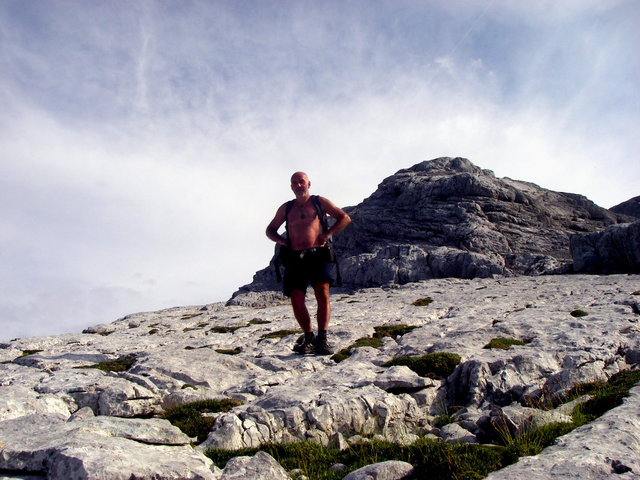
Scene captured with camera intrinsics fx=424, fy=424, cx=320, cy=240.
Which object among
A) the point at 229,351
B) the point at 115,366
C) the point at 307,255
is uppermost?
the point at 307,255

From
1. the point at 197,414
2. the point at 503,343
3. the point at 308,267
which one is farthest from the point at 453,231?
the point at 197,414

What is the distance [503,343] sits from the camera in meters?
12.4

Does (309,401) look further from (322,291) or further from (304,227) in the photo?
(304,227)

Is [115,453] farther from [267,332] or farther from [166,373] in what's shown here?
[267,332]

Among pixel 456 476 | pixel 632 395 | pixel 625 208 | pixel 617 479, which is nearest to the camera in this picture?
pixel 617 479

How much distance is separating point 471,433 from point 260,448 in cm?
329

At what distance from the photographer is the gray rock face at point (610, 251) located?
162 feet

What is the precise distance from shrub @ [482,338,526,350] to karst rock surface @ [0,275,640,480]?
0.48 m

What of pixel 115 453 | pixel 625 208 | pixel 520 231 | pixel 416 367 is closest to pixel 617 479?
pixel 115 453

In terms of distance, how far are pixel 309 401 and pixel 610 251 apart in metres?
56.1

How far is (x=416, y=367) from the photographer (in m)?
10.4

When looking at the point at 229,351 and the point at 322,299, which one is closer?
the point at 322,299

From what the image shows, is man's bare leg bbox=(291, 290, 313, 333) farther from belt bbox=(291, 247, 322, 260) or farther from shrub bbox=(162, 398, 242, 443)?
shrub bbox=(162, 398, 242, 443)

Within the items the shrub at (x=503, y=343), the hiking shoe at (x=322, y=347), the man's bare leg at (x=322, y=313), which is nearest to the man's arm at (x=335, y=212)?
the man's bare leg at (x=322, y=313)
